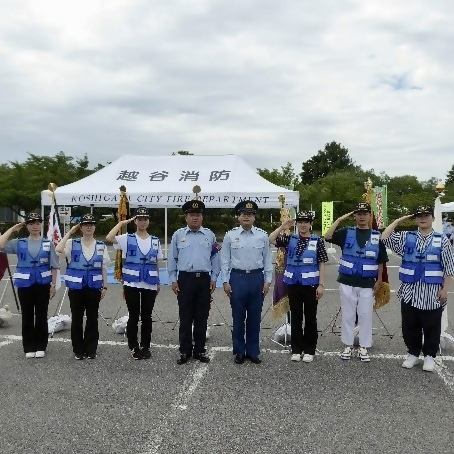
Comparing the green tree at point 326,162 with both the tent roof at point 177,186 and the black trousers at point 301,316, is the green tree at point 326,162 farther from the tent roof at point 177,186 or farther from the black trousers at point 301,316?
the black trousers at point 301,316

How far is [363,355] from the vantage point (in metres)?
5.13

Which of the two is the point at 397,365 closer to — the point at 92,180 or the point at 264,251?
the point at 264,251

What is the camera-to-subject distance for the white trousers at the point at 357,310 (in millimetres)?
5086

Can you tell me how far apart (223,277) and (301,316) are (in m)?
0.94

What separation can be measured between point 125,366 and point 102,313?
2855mm

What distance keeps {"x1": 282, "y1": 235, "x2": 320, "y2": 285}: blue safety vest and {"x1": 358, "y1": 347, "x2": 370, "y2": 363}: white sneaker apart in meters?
0.88

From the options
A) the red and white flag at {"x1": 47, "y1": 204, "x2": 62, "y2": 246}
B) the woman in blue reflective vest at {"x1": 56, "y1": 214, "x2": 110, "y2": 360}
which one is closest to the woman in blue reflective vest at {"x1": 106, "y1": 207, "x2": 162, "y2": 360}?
the woman in blue reflective vest at {"x1": 56, "y1": 214, "x2": 110, "y2": 360}

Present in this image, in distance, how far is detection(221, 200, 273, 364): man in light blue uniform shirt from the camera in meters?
5.05

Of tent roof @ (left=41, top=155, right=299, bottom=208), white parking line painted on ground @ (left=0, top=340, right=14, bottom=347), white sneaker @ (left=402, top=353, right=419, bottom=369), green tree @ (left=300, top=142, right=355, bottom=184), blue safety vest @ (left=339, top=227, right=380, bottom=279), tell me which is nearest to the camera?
white sneaker @ (left=402, top=353, right=419, bottom=369)

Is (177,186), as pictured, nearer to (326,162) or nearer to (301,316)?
(301,316)

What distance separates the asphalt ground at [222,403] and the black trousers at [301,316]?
0.21 m

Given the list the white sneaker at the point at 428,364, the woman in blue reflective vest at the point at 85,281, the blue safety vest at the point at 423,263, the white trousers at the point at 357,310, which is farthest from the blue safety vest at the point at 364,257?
the woman in blue reflective vest at the point at 85,281

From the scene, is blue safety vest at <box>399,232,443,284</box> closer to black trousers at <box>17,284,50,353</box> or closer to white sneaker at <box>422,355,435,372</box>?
white sneaker at <box>422,355,435,372</box>

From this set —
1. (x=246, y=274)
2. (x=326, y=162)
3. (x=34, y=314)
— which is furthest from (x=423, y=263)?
(x=326, y=162)
